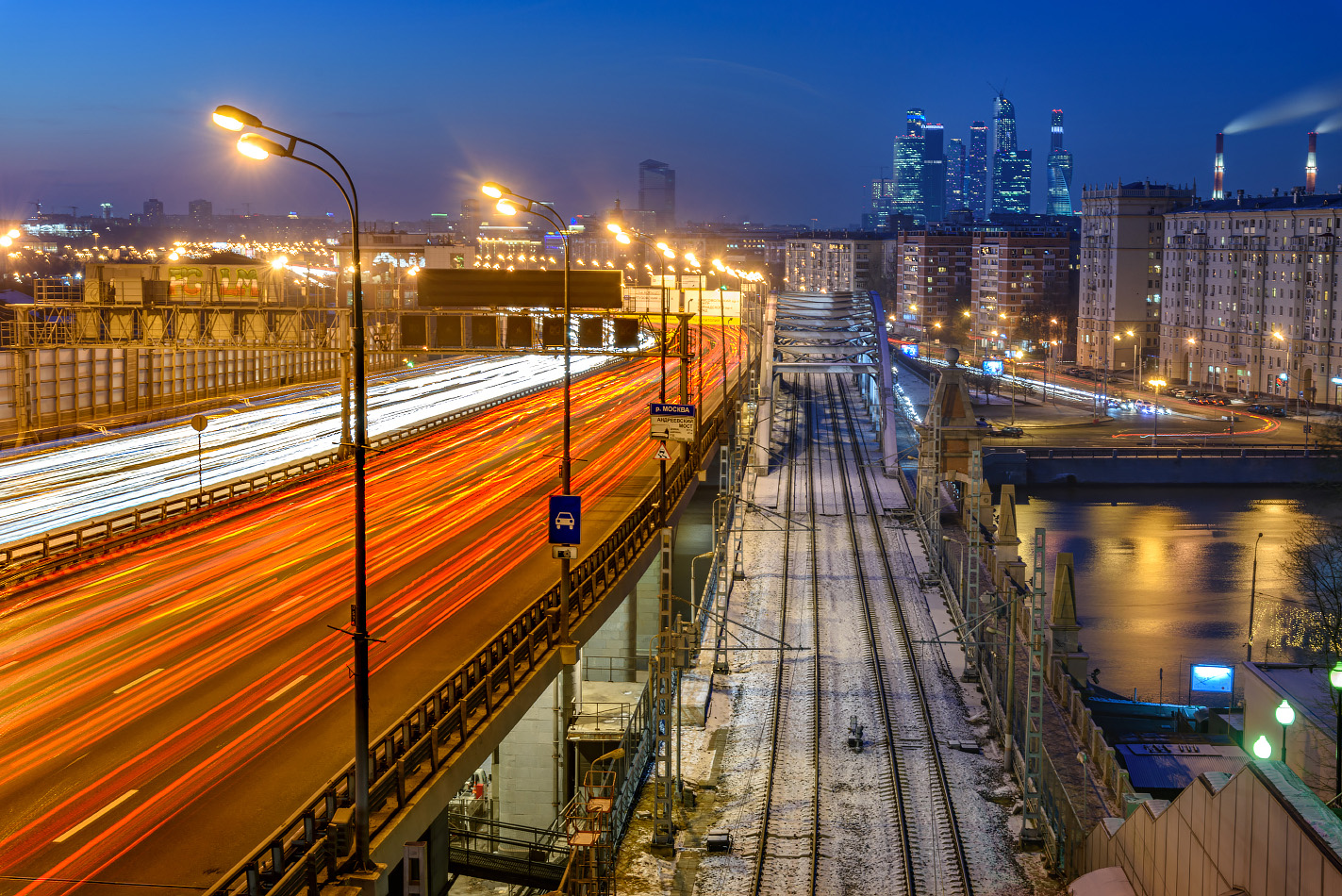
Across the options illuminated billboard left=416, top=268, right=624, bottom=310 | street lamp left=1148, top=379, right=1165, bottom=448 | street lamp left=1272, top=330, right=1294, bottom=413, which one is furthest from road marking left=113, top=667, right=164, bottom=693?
street lamp left=1272, top=330, right=1294, bottom=413

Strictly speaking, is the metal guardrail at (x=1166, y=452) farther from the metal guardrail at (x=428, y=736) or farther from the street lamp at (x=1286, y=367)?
the metal guardrail at (x=428, y=736)

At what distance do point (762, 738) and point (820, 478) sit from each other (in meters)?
37.8

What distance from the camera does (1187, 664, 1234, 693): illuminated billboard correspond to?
1404 inches

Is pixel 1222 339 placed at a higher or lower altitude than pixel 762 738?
higher

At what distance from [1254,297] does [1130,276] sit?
72.3 feet

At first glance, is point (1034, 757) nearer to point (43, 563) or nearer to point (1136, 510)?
point (43, 563)

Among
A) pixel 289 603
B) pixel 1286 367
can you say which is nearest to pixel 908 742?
pixel 289 603

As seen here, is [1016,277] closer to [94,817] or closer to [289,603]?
[289,603]

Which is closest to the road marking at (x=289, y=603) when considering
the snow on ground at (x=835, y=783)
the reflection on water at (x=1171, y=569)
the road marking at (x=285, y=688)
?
the road marking at (x=285, y=688)

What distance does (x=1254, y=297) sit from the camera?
4218 inches

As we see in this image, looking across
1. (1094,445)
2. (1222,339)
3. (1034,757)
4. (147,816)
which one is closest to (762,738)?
(1034,757)

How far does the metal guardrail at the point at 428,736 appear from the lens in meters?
11.2

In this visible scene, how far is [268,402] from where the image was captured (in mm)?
56844

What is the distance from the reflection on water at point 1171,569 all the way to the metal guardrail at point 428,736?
80.2 feet
